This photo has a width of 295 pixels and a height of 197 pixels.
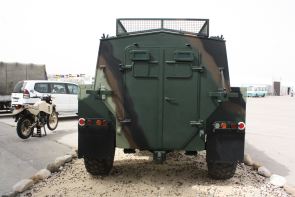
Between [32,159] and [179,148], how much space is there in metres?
3.89

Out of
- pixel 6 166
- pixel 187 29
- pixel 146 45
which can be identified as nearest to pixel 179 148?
pixel 146 45

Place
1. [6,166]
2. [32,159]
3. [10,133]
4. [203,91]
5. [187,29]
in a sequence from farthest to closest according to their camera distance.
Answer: [10,133], [32,159], [6,166], [187,29], [203,91]

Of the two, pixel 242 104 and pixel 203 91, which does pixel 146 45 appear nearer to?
pixel 203 91

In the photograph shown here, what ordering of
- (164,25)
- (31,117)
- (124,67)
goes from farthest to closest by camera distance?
1. (31,117)
2. (164,25)
3. (124,67)

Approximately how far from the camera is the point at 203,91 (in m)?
6.09

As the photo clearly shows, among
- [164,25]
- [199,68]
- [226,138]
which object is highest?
[164,25]

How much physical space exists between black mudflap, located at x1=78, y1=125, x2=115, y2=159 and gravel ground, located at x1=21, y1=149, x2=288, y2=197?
469mm

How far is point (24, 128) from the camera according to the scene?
1158cm

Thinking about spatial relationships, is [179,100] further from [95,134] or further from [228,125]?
[95,134]

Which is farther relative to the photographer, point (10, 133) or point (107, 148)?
point (10, 133)

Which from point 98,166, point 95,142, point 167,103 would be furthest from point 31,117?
point 167,103

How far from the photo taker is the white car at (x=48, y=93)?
52.1 ft

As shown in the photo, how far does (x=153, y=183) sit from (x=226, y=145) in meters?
1.31

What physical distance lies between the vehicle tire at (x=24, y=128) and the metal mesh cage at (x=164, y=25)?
19.7 ft
